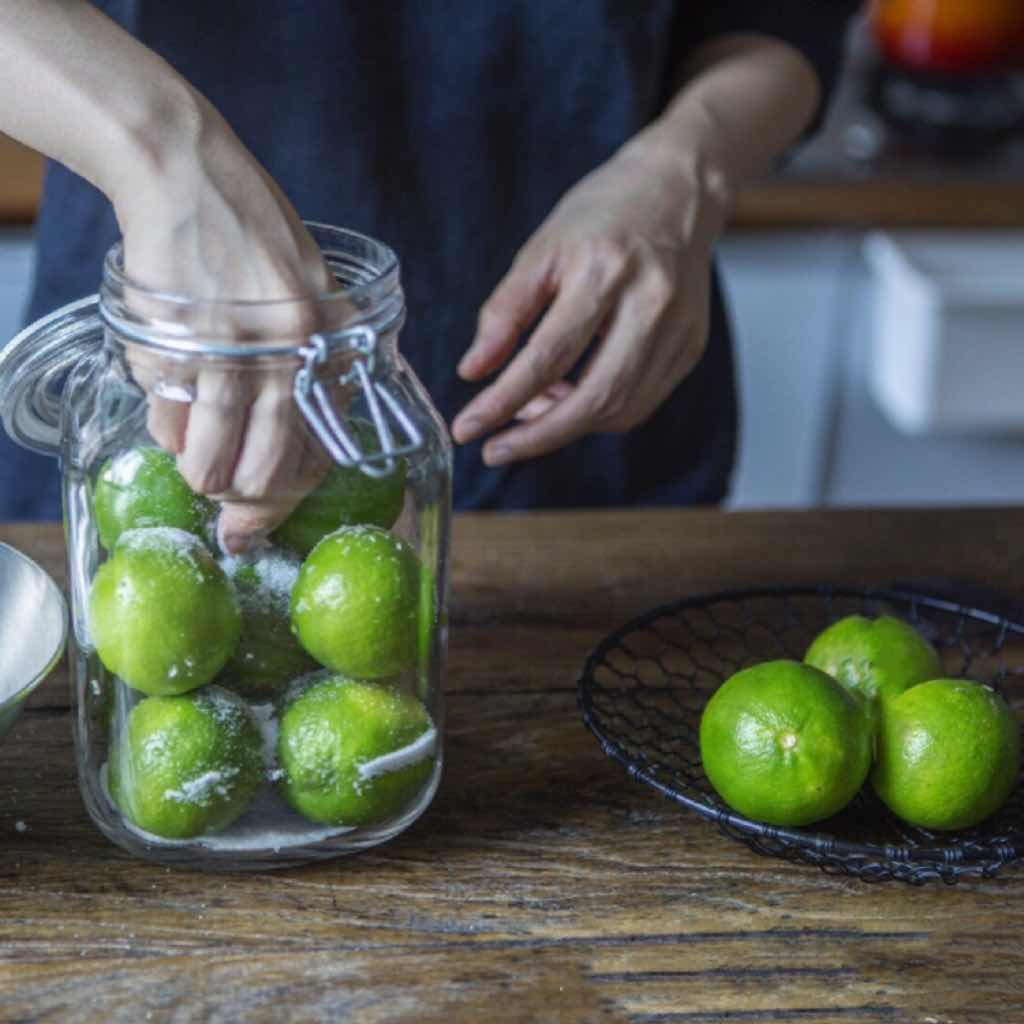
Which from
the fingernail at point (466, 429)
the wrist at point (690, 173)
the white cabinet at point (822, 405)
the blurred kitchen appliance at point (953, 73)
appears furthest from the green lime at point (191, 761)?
the blurred kitchen appliance at point (953, 73)

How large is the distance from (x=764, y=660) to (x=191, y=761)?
0.36 meters

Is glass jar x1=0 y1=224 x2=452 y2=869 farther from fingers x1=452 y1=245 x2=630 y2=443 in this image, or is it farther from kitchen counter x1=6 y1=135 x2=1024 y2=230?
kitchen counter x1=6 y1=135 x2=1024 y2=230

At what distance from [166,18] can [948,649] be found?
63 cm

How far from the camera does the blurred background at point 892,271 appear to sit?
1668mm

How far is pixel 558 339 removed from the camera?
836 mm

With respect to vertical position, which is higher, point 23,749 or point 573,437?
point 573,437

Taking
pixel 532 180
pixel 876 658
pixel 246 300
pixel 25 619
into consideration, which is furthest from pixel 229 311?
pixel 532 180

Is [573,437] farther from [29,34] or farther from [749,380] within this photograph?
[749,380]

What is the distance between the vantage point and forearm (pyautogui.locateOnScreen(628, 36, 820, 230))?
3.08 ft

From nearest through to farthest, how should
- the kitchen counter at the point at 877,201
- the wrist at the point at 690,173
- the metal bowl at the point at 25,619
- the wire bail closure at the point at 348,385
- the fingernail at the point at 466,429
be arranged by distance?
the wire bail closure at the point at 348,385 < the metal bowl at the point at 25,619 < the fingernail at the point at 466,429 < the wrist at the point at 690,173 < the kitchen counter at the point at 877,201

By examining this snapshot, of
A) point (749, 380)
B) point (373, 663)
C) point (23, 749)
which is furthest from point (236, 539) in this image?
point (749, 380)

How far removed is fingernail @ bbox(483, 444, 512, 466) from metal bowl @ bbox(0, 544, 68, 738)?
26cm

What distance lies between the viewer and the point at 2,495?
3.81ft

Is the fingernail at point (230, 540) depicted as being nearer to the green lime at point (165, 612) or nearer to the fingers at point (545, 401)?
the green lime at point (165, 612)
